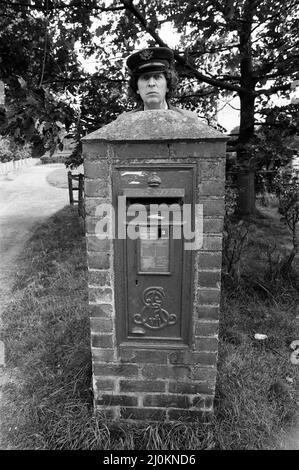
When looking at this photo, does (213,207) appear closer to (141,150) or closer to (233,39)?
(141,150)

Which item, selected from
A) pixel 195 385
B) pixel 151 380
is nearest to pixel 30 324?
pixel 151 380

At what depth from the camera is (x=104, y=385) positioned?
6.72 ft

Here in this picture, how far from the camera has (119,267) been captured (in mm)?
1857

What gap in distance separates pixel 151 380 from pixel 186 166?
51.3 inches

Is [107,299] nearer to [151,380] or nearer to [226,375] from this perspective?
[151,380]

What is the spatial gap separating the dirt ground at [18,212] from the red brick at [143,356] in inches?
35.8

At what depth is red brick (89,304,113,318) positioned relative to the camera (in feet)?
6.26

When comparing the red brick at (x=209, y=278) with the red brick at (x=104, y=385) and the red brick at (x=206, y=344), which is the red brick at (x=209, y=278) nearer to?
the red brick at (x=206, y=344)

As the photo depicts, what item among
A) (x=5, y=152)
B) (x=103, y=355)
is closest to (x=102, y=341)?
(x=103, y=355)

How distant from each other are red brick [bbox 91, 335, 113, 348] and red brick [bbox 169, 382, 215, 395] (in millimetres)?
458

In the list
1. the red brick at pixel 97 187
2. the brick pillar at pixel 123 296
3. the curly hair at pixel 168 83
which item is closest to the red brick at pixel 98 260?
the brick pillar at pixel 123 296

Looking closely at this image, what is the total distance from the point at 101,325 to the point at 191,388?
0.68 m

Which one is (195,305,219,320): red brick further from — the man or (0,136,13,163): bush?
(0,136,13,163): bush

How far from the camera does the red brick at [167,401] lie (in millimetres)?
2039
